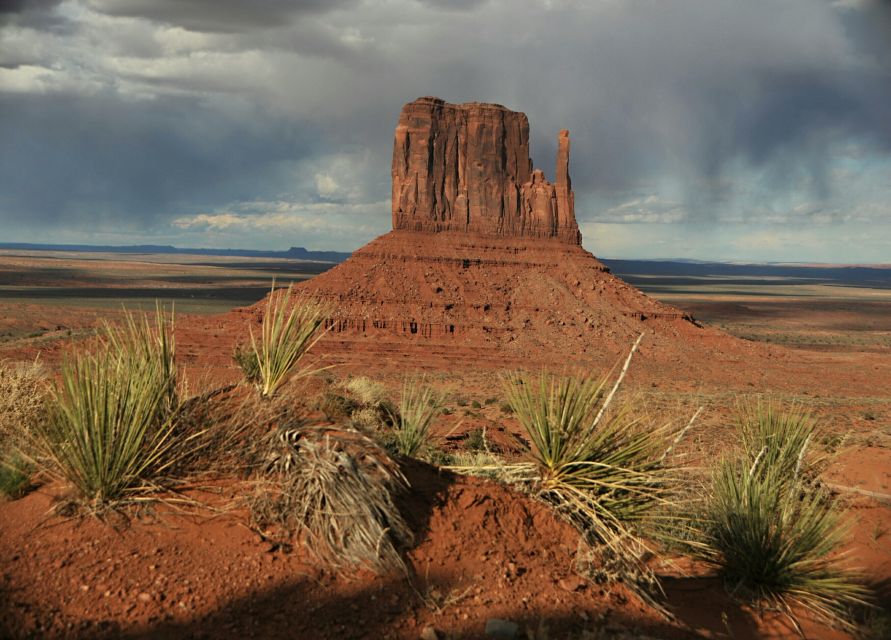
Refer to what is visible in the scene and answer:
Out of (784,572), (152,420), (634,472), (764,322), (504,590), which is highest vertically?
(152,420)

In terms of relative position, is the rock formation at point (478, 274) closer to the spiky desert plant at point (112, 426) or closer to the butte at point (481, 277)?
the butte at point (481, 277)

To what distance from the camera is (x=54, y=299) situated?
7562 centimetres

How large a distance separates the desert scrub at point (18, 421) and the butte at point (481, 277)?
29184 mm

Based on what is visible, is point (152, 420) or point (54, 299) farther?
point (54, 299)

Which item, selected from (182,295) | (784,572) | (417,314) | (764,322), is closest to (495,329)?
(417,314)

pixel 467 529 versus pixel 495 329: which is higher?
pixel 467 529

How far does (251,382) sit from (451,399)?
20303 millimetres

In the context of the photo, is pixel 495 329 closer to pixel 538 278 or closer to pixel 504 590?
pixel 538 278

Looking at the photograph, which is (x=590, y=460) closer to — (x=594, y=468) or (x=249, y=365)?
(x=594, y=468)

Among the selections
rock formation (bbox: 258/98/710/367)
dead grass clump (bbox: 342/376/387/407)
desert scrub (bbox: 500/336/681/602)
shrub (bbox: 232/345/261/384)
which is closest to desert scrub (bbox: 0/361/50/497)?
shrub (bbox: 232/345/261/384)

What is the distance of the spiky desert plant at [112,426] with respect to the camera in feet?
17.5

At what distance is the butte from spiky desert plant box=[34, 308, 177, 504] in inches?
1248

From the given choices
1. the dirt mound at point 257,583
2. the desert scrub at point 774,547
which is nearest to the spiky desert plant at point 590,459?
the dirt mound at point 257,583

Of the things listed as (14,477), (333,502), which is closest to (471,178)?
(14,477)
